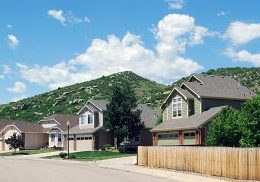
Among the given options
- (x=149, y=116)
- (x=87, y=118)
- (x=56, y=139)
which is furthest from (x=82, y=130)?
(x=149, y=116)

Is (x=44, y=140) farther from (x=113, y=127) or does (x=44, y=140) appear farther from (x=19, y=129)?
(x=113, y=127)

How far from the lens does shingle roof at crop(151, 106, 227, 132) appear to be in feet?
178

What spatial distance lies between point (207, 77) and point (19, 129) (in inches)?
1535

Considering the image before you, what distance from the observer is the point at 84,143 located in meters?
75.6

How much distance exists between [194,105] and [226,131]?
16751 millimetres

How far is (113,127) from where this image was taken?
225ft

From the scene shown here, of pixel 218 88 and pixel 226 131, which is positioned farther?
pixel 218 88

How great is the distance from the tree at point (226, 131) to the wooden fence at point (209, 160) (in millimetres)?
4961

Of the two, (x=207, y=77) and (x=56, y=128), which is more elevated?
(x=207, y=77)

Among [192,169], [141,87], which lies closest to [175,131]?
[192,169]

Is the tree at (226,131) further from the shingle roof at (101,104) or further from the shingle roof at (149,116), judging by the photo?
the shingle roof at (101,104)

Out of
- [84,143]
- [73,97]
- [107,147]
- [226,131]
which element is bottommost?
[107,147]

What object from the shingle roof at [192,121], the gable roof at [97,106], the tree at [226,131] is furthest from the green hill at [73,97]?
the tree at [226,131]

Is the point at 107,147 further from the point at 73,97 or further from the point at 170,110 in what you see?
the point at 73,97
